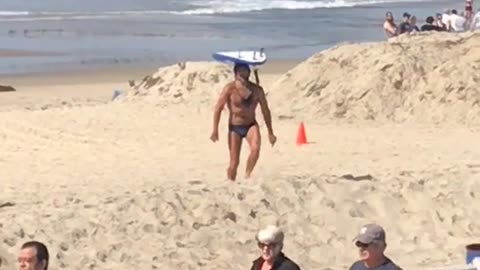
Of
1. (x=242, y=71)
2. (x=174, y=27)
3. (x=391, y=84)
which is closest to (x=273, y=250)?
(x=242, y=71)

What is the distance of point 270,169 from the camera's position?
1318 cm

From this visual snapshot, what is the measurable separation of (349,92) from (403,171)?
5308mm

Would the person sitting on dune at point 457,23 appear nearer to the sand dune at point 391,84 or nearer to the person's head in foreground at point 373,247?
the sand dune at point 391,84

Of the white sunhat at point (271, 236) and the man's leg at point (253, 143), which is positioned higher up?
the white sunhat at point (271, 236)

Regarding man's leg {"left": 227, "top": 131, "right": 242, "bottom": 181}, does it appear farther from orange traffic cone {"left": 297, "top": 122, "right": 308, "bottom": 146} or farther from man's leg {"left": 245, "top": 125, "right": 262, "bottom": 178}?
orange traffic cone {"left": 297, "top": 122, "right": 308, "bottom": 146}

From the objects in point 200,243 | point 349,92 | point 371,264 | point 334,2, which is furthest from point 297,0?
point 371,264

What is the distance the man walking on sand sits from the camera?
11461 mm

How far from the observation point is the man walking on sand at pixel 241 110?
11461 mm

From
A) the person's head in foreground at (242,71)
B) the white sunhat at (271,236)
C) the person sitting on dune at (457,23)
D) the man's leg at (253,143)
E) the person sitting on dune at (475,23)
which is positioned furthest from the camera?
the person sitting on dune at (457,23)

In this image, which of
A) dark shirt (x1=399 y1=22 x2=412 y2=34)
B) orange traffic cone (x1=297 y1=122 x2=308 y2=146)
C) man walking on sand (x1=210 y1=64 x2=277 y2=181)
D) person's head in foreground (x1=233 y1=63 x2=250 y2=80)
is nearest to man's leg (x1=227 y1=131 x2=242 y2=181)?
man walking on sand (x1=210 y1=64 x2=277 y2=181)

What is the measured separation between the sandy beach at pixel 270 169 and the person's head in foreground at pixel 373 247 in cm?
347

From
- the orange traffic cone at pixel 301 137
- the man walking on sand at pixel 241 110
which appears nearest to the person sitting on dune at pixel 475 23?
the orange traffic cone at pixel 301 137

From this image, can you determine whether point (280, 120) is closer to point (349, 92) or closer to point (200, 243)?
point (349, 92)

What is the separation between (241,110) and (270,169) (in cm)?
176
